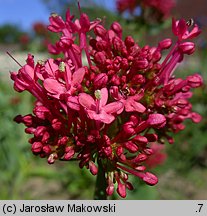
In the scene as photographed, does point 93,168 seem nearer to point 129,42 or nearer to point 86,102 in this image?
point 86,102

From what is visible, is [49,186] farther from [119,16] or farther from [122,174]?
[122,174]

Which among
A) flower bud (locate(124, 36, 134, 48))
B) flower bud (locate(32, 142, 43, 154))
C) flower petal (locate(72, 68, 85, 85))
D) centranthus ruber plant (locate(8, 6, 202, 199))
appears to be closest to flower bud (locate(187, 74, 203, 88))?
centranthus ruber plant (locate(8, 6, 202, 199))

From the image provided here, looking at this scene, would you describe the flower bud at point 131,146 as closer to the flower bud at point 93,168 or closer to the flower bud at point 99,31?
the flower bud at point 93,168

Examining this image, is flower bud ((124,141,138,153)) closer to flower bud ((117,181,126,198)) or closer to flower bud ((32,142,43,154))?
flower bud ((117,181,126,198))

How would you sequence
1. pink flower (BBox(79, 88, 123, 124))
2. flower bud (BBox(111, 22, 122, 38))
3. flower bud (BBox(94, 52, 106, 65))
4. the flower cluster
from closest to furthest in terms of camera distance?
pink flower (BBox(79, 88, 123, 124)), flower bud (BBox(94, 52, 106, 65)), flower bud (BBox(111, 22, 122, 38)), the flower cluster

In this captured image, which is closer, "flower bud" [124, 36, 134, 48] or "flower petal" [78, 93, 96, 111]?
"flower petal" [78, 93, 96, 111]

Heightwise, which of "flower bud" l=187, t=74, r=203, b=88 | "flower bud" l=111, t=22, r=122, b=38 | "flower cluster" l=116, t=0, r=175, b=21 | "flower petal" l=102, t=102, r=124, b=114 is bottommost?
"flower petal" l=102, t=102, r=124, b=114
